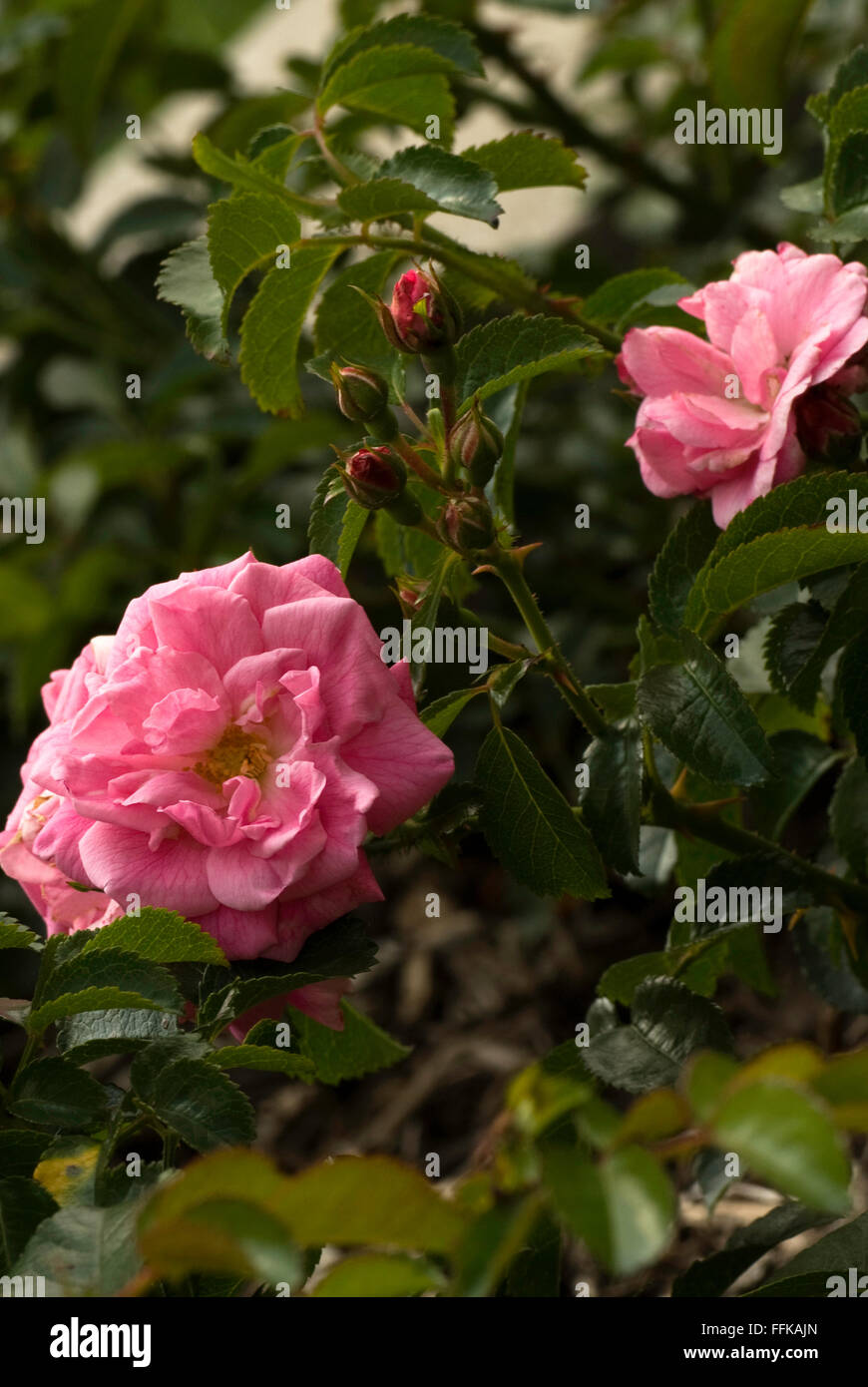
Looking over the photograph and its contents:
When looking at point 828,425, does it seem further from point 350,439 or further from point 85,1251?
point 350,439

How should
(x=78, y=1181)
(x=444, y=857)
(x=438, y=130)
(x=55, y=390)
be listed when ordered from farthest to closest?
(x=55, y=390)
(x=438, y=130)
(x=444, y=857)
(x=78, y=1181)

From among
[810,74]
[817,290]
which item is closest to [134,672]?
[817,290]

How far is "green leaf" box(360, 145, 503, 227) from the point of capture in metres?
0.61

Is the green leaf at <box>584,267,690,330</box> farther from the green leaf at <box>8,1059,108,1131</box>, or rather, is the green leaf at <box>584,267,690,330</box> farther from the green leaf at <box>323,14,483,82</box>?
the green leaf at <box>8,1059,108,1131</box>

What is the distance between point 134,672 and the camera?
0.54 m

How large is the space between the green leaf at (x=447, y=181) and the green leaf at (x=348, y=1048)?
0.36 m

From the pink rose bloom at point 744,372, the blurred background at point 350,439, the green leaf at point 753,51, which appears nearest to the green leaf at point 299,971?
the pink rose bloom at point 744,372

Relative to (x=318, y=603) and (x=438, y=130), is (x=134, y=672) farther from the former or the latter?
(x=438, y=130)

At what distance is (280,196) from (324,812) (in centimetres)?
30

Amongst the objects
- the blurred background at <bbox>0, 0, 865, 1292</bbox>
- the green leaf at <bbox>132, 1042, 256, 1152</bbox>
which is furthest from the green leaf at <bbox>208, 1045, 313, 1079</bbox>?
the blurred background at <bbox>0, 0, 865, 1292</bbox>

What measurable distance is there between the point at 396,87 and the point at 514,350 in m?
0.21

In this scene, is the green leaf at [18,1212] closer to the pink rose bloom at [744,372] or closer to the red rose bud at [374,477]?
the red rose bud at [374,477]

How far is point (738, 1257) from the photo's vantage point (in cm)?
59

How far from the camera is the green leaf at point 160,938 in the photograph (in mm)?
506
